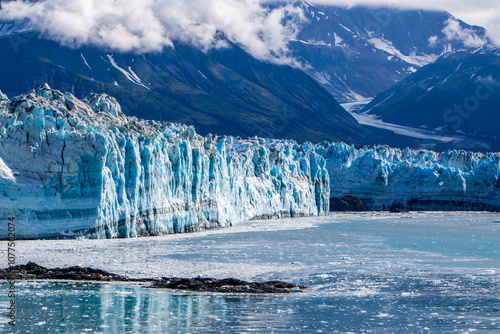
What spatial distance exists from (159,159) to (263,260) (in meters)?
11.6

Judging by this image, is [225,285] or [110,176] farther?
[110,176]

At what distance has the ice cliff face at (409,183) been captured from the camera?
2857 inches

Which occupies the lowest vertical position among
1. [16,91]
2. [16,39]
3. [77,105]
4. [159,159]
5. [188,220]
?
[188,220]

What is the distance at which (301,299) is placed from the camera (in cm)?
1731

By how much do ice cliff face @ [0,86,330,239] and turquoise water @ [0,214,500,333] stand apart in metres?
2.06

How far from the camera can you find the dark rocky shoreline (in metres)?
18.3

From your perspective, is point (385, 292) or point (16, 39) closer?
point (385, 292)

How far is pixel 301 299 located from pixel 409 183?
58.1 meters

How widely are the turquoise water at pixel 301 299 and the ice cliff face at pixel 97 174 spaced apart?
2064 millimetres

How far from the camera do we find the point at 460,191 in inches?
2945

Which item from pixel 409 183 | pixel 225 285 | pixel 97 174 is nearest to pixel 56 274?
pixel 225 285

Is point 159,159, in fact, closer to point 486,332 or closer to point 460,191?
point 486,332

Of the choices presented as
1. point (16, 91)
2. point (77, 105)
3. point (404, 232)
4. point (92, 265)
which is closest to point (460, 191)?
point (404, 232)

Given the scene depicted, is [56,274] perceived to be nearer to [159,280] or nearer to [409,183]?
[159,280]
